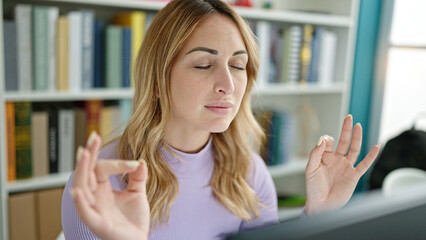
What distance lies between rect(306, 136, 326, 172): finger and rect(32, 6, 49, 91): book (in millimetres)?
1283

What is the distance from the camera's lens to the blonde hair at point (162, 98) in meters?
0.93

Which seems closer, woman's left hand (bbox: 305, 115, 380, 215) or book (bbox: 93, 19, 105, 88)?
woman's left hand (bbox: 305, 115, 380, 215)

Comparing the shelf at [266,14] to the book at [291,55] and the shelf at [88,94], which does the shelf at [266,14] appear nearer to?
the book at [291,55]

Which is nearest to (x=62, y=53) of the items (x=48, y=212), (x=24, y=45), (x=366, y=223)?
(x=24, y=45)

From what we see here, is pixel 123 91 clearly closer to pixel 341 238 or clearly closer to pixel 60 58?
pixel 60 58

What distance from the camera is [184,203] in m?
1.04

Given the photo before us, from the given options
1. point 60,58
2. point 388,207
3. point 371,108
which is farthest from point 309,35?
point 388,207

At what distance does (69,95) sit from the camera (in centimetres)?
183

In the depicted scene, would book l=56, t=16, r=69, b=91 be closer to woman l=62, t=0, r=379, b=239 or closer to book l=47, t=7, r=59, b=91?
book l=47, t=7, r=59, b=91

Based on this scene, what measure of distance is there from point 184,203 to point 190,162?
10 centimetres

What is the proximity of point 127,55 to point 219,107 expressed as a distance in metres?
1.14

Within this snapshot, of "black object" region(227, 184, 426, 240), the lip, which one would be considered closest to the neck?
the lip

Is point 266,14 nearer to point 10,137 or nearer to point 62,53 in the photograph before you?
point 62,53

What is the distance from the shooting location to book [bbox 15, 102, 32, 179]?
69.6 inches
